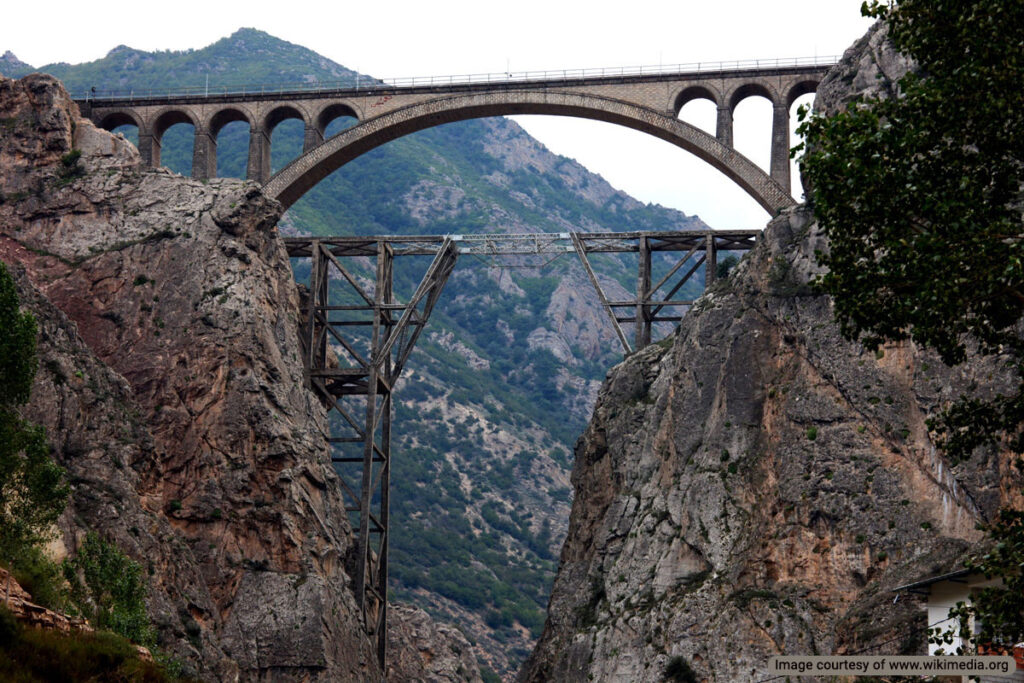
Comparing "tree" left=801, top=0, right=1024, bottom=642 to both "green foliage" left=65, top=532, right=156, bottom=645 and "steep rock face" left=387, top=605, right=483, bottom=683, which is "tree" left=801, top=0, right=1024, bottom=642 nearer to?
"green foliage" left=65, top=532, right=156, bottom=645

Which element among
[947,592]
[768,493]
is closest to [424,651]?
[768,493]

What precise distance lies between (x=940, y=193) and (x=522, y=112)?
38323mm

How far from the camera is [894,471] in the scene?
4166 cm

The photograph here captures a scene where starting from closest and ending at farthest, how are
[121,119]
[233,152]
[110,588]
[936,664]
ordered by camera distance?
[936,664] < [110,588] < [121,119] < [233,152]

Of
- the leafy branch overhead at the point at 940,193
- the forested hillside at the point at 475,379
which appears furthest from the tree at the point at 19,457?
the forested hillside at the point at 475,379

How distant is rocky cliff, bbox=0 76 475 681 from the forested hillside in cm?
5019

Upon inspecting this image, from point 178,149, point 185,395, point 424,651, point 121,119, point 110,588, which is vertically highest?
point 178,149

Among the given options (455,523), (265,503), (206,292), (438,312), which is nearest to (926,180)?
(265,503)

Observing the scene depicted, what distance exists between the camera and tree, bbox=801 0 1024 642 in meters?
19.7

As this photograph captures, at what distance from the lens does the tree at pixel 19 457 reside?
32250 millimetres

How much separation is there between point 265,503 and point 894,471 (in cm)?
2090

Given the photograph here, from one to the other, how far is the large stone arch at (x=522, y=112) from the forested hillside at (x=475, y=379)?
47.4 m

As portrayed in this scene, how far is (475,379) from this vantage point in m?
146

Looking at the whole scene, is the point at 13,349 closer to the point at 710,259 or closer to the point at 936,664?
the point at 936,664
